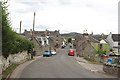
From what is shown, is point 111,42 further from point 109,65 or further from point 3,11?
point 3,11

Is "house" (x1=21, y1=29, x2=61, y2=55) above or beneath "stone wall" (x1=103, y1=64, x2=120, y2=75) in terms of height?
above

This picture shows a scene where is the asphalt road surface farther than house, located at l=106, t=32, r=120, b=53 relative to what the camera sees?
No

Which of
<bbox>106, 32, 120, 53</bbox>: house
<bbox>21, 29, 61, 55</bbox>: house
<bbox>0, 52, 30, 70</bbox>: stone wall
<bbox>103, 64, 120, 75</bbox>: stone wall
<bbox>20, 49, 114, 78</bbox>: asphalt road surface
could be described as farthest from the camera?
<bbox>106, 32, 120, 53</bbox>: house

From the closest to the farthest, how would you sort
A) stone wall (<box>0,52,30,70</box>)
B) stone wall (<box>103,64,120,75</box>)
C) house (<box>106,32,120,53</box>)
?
stone wall (<box>0,52,30,70</box>), stone wall (<box>103,64,120,75</box>), house (<box>106,32,120,53</box>)

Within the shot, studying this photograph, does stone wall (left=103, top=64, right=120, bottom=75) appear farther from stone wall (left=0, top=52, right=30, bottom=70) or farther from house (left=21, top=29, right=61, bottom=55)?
house (left=21, top=29, right=61, bottom=55)

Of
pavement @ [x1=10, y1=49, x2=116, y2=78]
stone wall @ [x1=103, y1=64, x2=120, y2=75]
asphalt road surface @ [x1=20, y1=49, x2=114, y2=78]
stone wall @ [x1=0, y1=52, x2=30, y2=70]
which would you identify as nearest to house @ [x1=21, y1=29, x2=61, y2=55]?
stone wall @ [x1=0, y1=52, x2=30, y2=70]

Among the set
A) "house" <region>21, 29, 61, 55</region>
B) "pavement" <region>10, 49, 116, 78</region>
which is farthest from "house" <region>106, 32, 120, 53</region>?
"pavement" <region>10, 49, 116, 78</region>

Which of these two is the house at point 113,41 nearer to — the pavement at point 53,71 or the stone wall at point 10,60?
the stone wall at point 10,60

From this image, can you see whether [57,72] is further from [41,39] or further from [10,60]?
[41,39]

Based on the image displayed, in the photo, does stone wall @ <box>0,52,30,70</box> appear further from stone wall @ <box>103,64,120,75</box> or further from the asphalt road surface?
stone wall @ <box>103,64,120,75</box>

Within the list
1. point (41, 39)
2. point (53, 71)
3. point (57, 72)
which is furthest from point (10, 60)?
point (41, 39)

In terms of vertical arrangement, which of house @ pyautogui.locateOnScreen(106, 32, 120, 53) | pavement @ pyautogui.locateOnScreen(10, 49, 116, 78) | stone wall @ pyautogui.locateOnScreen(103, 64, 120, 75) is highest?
house @ pyautogui.locateOnScreen(106, 32, 120, 53)

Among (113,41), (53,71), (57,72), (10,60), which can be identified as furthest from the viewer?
(113,41)

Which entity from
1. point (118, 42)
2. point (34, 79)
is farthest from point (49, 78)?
point (118, 42)
